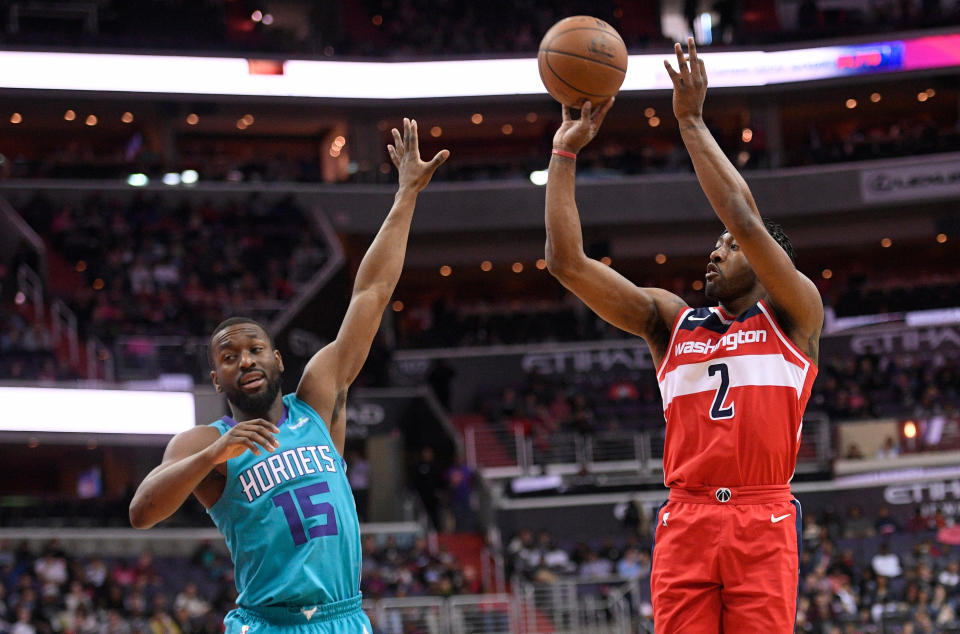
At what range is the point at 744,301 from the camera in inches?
198

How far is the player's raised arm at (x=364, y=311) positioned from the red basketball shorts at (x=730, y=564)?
147 centimetres

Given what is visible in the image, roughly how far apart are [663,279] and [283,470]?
3108 centimetres

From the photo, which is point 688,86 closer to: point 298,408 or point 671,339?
point 671,339

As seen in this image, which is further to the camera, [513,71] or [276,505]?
[513,71]

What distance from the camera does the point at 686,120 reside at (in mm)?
4840

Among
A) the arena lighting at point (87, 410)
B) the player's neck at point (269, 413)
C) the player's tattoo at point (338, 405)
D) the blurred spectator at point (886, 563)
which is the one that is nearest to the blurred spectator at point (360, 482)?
the arena lighting at point (87, 410)

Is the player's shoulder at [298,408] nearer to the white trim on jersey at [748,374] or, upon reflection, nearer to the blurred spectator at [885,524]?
the white trim on jersey at [748,374]

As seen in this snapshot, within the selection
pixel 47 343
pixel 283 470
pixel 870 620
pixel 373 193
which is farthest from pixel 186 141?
pixel 283 470

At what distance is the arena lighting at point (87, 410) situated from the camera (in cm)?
2005

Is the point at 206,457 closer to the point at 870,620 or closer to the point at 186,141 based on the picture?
the point at 870,620

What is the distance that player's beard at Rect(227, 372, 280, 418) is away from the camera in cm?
475

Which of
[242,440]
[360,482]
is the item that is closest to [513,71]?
[360,482]

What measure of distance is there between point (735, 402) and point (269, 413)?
1833 mm

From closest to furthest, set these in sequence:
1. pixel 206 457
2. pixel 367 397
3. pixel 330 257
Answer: pixel 206 457 < pixel 367 397 < pixel 330 257
